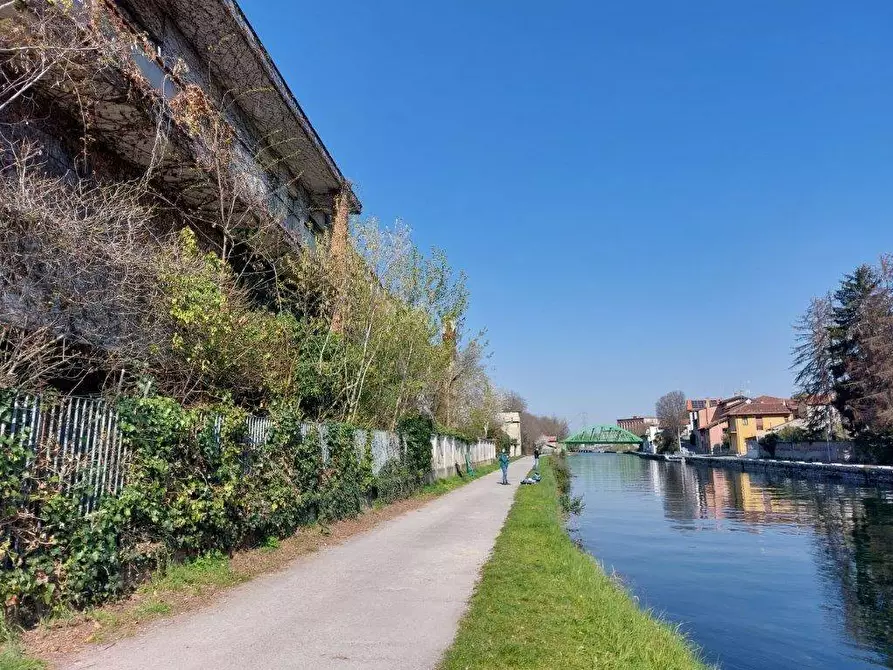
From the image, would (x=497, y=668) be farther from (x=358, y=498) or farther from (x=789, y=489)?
(x=789, y=489)

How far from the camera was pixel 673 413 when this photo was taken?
434 ft

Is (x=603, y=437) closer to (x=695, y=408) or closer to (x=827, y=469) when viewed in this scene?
(x=695, y=408)

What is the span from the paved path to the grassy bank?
0.28 m

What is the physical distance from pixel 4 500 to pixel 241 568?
3.69 m

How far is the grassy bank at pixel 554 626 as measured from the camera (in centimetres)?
506

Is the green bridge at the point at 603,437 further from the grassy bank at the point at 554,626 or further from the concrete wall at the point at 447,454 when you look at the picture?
the grassy bank at the point at 554,626

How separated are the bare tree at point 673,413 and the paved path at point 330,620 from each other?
10356cm

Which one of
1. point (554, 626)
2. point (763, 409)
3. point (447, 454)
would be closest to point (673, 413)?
point (763, 409)

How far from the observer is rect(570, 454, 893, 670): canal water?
9766mm

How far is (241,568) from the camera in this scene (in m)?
8.08

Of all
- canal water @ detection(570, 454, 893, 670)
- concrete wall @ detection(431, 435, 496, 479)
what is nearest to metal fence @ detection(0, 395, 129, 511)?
canal water @ detection(570, 454, 893, 670)

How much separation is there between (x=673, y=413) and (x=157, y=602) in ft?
452

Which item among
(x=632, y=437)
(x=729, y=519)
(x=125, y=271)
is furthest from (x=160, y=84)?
(x=632, y=437)

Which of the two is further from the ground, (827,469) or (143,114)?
(143,114)
